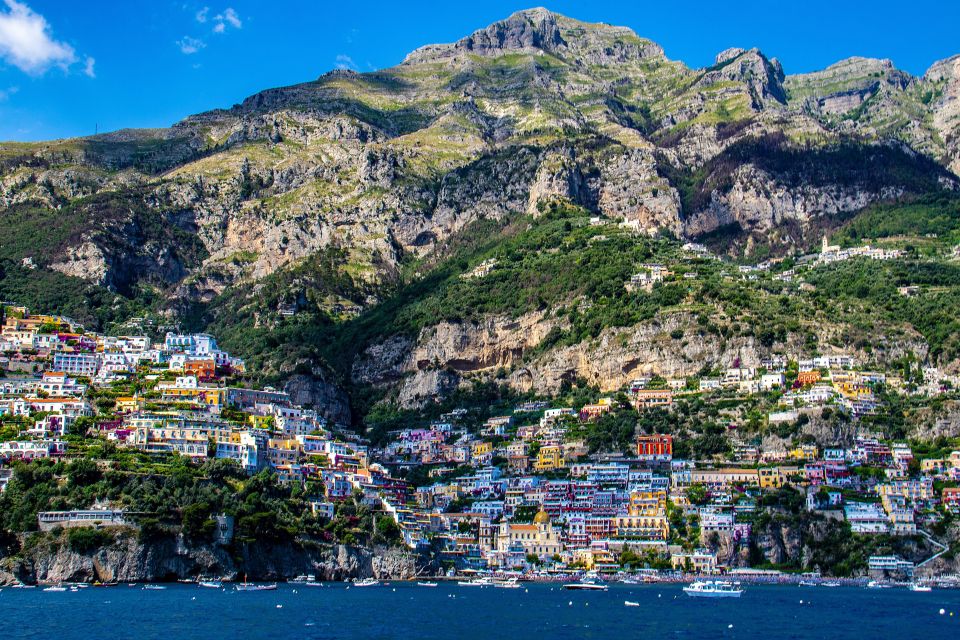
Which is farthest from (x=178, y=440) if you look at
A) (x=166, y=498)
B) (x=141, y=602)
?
(x=141, y=602)

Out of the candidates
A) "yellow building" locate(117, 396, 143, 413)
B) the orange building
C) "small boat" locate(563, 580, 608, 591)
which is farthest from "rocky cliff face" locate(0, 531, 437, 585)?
the orange building

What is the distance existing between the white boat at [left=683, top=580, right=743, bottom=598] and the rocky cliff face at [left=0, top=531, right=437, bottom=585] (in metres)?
27.5

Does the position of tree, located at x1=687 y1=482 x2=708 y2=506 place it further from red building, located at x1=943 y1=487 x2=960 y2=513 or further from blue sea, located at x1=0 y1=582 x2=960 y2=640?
red building, located at x1=943 y1=487 x2=960 y2=513

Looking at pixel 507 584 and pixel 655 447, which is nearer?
pixel 507 584

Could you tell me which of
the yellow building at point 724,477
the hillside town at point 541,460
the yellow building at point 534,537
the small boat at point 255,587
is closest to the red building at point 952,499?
the hillside town at point 541,460

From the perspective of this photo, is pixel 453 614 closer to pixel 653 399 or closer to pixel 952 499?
pixel 952 499

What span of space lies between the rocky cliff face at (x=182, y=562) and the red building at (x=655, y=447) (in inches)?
1436

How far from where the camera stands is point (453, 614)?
85.8 metres

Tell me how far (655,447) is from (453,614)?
182 ft

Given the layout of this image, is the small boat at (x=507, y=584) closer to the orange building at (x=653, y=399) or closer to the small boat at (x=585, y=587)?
the small boat at (x=585, y=587)

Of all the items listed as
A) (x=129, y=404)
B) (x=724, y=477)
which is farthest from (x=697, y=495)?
(x=129, y=404)

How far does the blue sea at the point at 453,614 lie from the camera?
7381 centimetres

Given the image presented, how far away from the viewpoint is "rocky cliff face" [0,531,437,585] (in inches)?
3674

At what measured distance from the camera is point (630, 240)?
19762 cm
